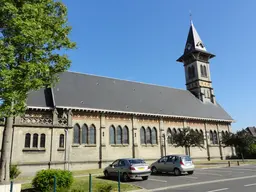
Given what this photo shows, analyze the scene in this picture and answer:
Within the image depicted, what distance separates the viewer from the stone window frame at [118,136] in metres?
26.8

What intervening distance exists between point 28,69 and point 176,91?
1258 inches

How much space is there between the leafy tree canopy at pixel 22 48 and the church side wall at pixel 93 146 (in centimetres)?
1011

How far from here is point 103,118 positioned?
2627cm

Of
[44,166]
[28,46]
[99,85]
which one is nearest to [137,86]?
[99,85]

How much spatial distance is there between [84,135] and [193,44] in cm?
3065

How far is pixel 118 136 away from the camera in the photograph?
89.7ft

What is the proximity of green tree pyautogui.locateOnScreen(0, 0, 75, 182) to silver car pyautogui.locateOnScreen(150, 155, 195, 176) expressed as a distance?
11925mm

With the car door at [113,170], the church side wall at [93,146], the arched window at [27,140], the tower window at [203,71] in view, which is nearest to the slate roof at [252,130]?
the tower window at [203,71]

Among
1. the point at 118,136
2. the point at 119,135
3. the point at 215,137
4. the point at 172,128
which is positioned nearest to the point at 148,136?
the point at 172,128

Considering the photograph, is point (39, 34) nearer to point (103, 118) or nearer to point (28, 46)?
point (28, 46)

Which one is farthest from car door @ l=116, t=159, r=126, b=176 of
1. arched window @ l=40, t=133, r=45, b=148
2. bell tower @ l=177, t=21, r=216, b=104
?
bell tower @ l=177, t=21, r=216, b=104

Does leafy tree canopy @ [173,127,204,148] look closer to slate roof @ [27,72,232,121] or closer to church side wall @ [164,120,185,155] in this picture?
church side wall @ [164,120,185,155]

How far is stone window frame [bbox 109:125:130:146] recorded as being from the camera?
88.0 feet

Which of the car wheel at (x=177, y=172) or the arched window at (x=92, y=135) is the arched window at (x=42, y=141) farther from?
the car wheel at (x=177, y=172)
